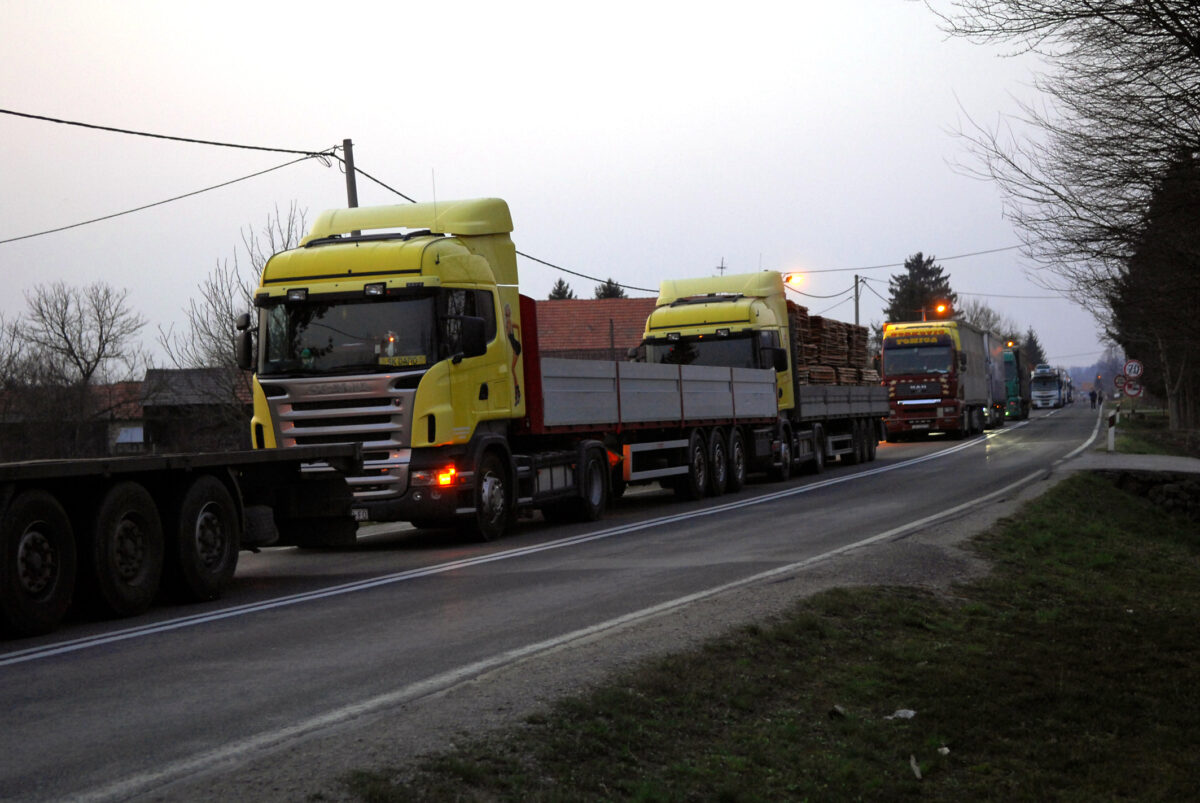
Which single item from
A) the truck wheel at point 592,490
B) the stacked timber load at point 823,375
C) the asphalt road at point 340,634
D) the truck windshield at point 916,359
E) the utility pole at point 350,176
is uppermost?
the utility pole at point 350,176

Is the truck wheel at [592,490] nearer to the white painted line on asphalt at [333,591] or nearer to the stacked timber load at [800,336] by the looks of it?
the white painted line on asphalt at [333,591]

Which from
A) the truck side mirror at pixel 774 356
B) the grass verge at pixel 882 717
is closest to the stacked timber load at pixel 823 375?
the truck side mirror at pixel 774 356

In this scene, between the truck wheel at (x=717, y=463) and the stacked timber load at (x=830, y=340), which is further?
the stacked timber load at (x=830, y=340)

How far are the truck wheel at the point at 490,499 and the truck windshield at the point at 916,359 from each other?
29.6 m

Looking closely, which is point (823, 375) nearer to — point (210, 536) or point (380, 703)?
point (210, 536)

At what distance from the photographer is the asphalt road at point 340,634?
5523 millimetres

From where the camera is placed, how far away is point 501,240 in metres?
16.4

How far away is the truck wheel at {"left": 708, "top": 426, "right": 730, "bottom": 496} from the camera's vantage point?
73.9 feet

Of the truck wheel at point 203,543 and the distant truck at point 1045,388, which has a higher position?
the distant truck at point 1045,388

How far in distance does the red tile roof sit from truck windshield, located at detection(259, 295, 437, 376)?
157 ft

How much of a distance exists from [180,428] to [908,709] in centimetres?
4796

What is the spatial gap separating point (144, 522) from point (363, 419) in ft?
14.7

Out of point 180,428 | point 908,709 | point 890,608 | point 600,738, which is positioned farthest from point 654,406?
point 180,428

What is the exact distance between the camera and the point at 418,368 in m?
14.1
